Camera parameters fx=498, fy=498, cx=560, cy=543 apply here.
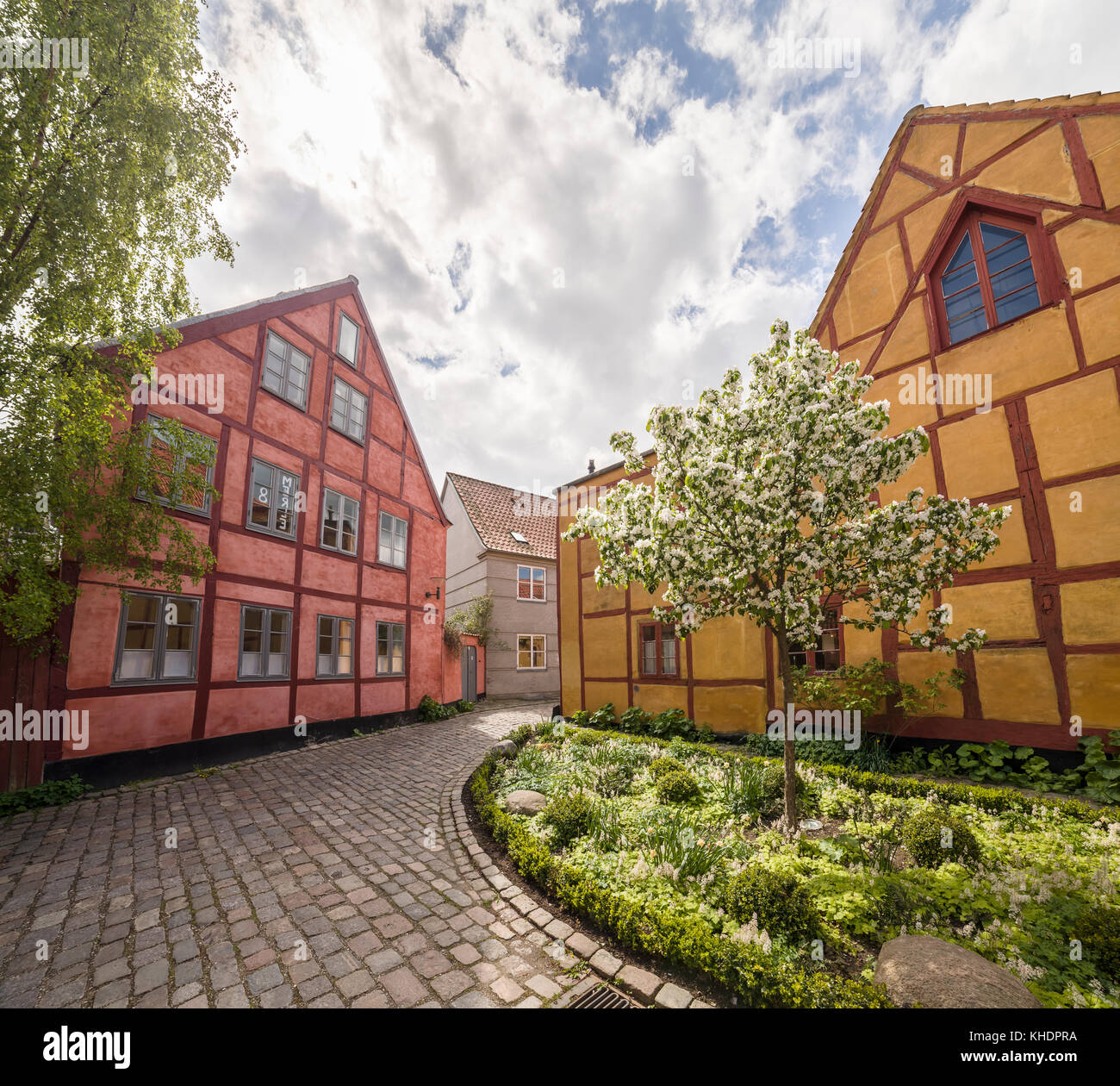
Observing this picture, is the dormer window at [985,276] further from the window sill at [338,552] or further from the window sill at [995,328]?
the window sill at [338,552]

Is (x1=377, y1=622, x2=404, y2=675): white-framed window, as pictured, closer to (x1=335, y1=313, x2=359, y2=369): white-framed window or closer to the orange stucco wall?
(x1=335, y1=313, x2=359, y2=369): white-framed window

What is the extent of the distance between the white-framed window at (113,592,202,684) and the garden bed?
6.36 metres

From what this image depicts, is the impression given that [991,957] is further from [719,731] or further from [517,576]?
[517,576]

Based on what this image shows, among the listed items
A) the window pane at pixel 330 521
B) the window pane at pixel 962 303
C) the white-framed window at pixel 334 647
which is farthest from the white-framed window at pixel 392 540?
the window pane at pixel 962 303

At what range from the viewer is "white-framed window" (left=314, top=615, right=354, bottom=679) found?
42.1 ft

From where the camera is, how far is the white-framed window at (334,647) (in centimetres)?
1282

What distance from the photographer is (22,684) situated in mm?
7492

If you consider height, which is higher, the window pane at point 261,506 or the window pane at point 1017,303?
the window pane at point 1017,303

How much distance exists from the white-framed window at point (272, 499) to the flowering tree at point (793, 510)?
954cm

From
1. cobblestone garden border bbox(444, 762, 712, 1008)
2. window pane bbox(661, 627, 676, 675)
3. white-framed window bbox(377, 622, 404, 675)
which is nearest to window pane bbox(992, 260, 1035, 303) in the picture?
window pane bbox(661, 627, 676, 675)

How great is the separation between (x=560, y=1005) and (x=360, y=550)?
13.0 metres

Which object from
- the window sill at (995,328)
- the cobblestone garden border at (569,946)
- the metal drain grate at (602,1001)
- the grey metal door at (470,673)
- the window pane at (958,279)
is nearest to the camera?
the metal drain grate at (602,1001)
